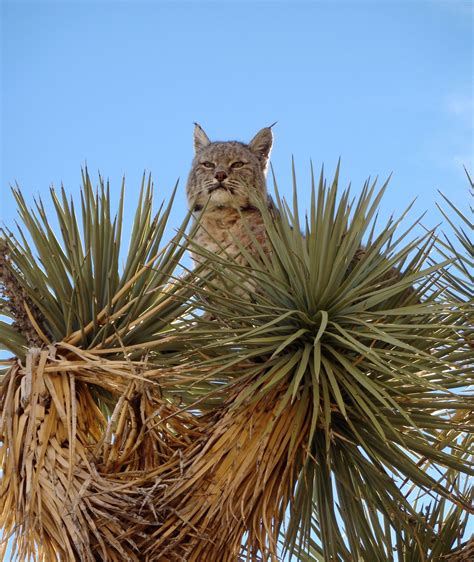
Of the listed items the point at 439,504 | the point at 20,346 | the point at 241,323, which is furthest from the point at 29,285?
the point at 439,504

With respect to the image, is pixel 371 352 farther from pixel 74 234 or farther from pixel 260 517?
pixel 74 234

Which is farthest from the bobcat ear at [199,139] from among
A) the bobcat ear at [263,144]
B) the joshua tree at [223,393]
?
the joshua tree at [223,393]

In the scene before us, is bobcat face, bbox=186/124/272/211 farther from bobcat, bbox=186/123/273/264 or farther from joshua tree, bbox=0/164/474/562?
joshua tree, bbox=0/164/474/562

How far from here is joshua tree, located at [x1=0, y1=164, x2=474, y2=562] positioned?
198 inches

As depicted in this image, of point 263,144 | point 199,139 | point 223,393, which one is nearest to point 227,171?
point 263,144

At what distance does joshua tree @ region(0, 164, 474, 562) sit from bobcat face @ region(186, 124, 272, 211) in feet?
3.98

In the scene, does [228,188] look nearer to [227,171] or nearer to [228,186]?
[228,186]

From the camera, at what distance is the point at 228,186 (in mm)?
7316

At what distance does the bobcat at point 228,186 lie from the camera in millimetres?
6984

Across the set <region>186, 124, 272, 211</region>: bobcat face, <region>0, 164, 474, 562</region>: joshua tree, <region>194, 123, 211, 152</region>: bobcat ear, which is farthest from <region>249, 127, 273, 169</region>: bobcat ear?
<region>0, 164, 474, 562</region>: joshua tree

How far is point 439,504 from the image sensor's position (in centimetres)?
601

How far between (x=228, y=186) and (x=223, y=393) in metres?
2.17

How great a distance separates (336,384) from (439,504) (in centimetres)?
139

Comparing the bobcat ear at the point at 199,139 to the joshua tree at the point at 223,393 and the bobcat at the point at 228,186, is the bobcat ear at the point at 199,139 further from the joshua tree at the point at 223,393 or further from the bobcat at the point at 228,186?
the joshua tree at the point at 223,393
